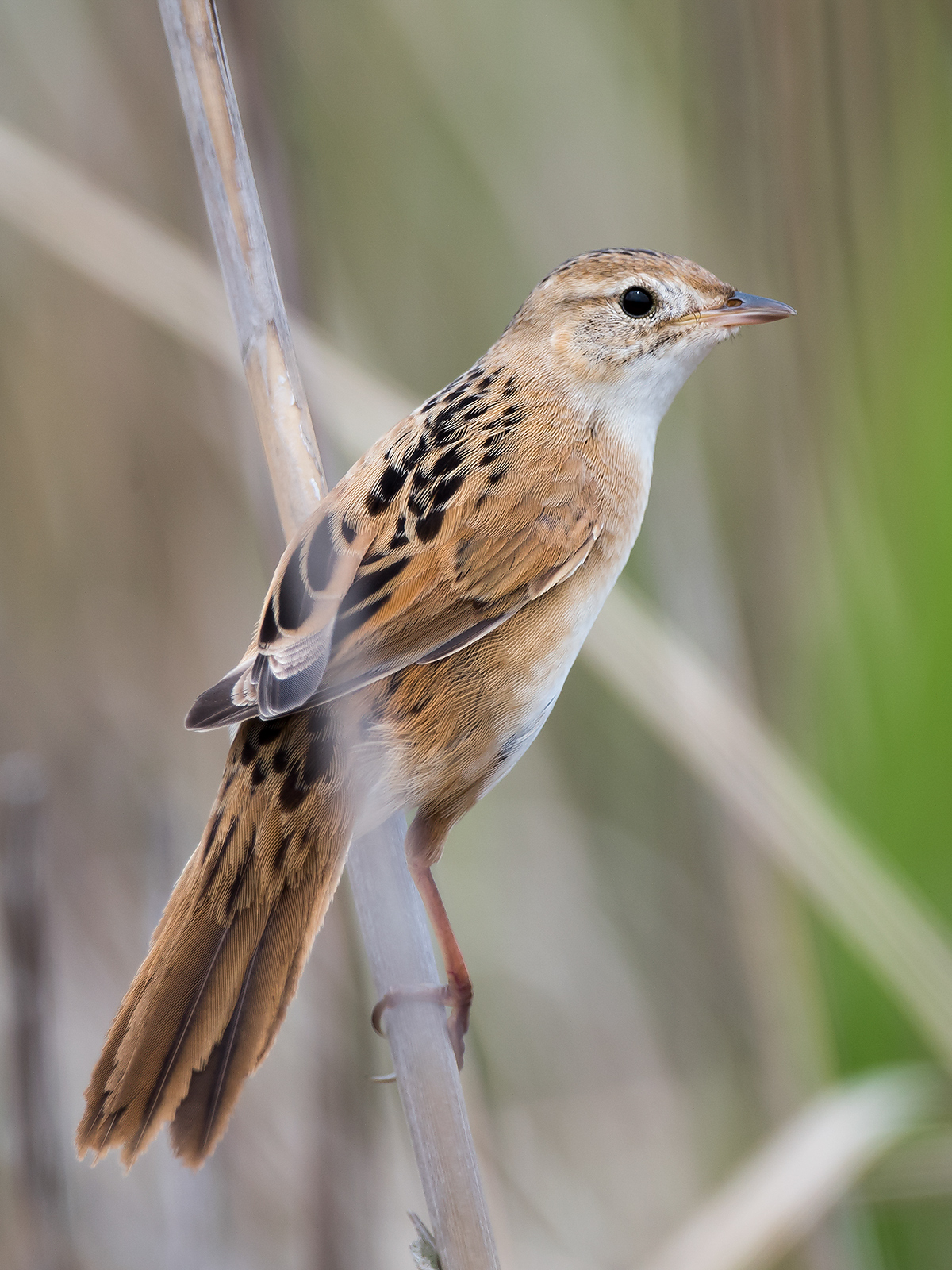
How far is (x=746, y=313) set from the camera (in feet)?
6.54

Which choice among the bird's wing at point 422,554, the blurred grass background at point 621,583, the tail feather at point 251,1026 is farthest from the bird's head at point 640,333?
the tail feather at point 251,1026

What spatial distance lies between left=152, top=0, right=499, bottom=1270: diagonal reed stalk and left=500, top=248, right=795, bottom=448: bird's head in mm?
510

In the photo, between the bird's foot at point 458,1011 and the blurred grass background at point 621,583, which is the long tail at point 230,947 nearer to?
the bird's foot at point 458,1011

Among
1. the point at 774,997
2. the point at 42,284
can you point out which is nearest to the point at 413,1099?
the point at 774,997

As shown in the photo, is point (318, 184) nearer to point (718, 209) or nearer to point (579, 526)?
point (718, 209)

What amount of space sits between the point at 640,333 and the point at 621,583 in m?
0.49

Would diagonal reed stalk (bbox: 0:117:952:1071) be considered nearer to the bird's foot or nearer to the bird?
the bird

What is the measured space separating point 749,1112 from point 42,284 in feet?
8.97

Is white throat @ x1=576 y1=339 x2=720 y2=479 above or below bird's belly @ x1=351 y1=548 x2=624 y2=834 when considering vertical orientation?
above

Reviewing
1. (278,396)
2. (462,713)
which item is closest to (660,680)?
(462,713)

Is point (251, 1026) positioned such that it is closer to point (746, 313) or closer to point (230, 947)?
point (230, 947)

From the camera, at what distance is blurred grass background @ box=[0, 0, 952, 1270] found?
85.4 inches

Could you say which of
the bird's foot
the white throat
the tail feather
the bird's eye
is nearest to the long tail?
the tail feather

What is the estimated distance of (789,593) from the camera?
8.54 ft
